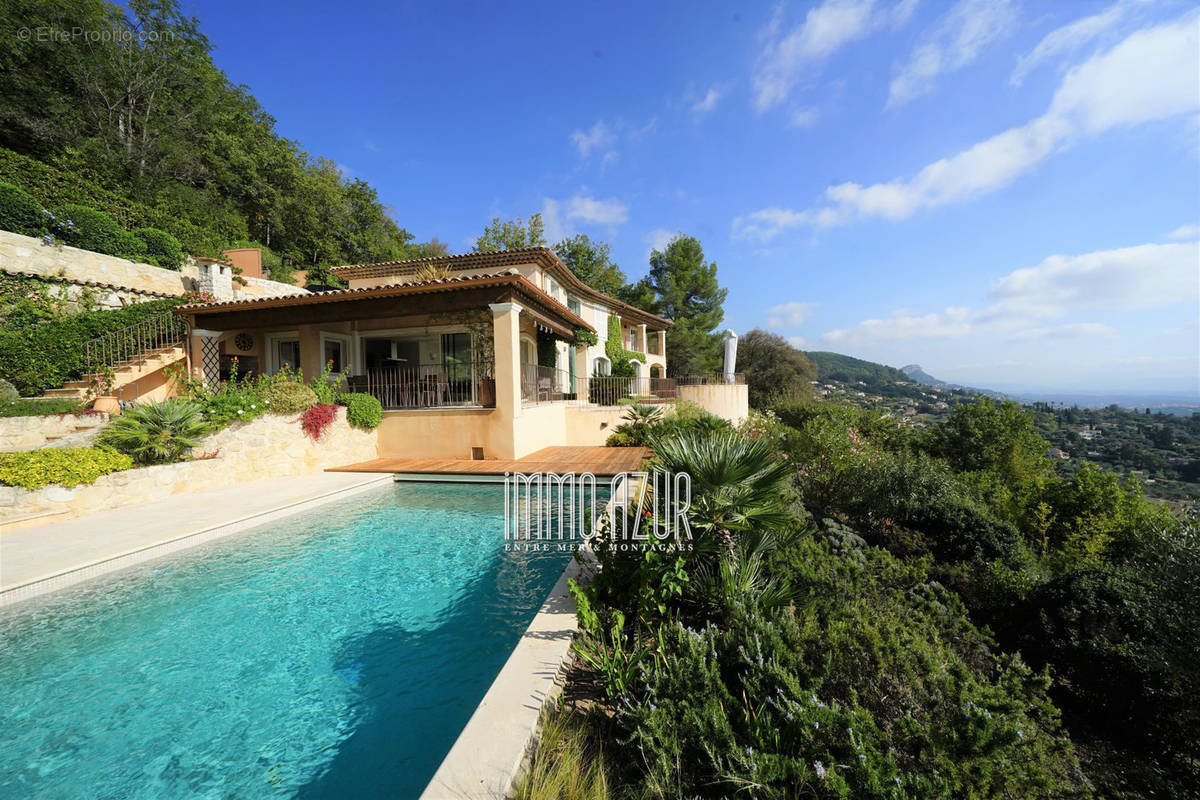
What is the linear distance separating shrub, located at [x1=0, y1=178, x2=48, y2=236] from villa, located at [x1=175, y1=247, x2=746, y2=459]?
4053mm

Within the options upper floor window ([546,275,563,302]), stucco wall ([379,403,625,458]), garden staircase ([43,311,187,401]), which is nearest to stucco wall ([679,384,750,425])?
upper floor window ([546,275,563,302])

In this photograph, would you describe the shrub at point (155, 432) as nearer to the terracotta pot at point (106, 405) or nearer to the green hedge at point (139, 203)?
the terracotta pot at point (106, 405)

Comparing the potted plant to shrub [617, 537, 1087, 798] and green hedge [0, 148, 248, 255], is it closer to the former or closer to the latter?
green hedge [0, 148, 248, 255]

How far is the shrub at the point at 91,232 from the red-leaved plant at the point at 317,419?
32.3 ft

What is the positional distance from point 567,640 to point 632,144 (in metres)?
19.3

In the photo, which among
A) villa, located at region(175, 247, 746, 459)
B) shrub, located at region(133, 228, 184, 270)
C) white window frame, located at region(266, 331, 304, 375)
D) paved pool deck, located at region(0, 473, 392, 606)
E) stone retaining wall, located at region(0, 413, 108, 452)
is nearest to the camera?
paved pool deck, located at region(0, 473, 392, 606)

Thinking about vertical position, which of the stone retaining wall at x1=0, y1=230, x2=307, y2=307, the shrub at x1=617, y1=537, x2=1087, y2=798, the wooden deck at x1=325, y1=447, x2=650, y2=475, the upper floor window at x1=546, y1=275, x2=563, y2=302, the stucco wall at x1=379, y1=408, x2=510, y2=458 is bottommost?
the wooden deck at x1=325, y1=447, x2=650, y2=475

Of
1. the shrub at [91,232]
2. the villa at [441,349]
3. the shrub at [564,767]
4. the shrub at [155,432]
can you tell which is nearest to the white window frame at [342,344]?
the villa at [441,349]

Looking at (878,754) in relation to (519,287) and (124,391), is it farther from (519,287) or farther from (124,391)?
(124,391)

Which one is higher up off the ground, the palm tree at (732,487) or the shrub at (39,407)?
the shrub at (39,407)

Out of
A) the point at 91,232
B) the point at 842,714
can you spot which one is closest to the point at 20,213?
the point at 91,232

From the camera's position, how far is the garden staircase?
10.3 m

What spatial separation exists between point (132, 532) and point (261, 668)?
4.36 metres

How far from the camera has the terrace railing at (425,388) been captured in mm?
11531
